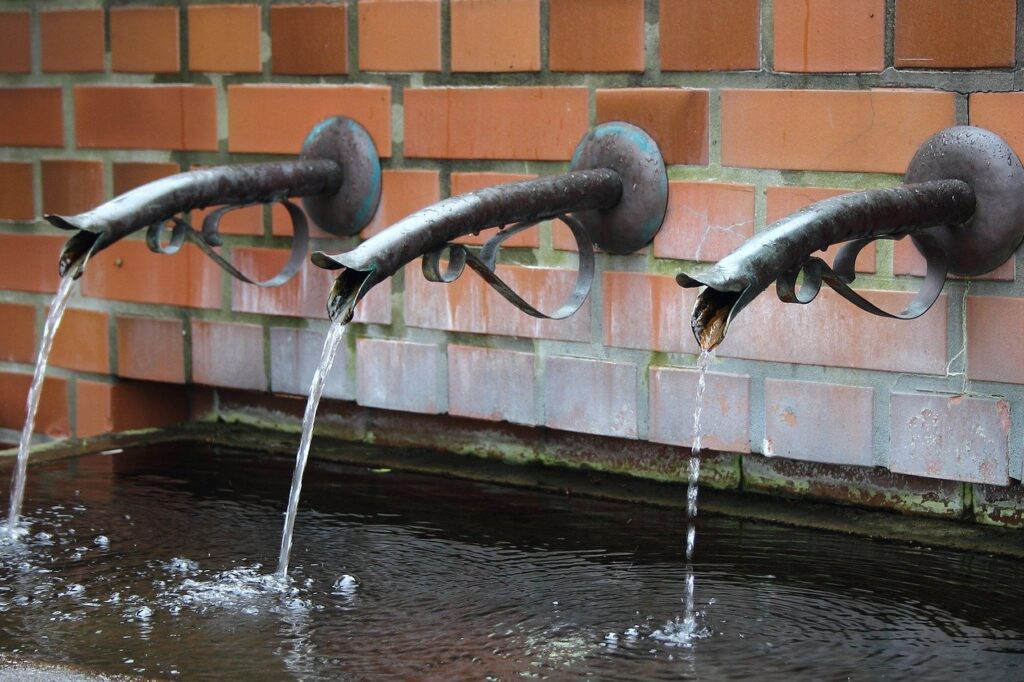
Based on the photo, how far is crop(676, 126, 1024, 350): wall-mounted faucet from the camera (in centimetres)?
234

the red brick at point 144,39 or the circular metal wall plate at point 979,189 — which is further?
the red brick at point 144,39

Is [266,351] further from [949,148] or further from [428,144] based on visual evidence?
[949,148]

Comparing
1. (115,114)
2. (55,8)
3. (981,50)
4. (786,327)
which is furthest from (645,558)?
(55,8)

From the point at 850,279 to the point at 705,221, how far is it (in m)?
0.45

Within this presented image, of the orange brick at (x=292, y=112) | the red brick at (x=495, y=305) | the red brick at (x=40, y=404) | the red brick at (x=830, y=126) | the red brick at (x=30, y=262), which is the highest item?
the orange brick at (x=292, y=112)

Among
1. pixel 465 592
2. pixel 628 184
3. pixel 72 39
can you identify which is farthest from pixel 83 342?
pixel 465 592

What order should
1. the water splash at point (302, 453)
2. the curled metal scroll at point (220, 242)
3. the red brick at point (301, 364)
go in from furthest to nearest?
the red brick at point (301, 364) < the curled metal scroll at point (220, 242) < the water splash at point (302, 453)

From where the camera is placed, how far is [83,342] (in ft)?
13.6

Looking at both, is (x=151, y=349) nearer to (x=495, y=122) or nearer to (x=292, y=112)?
(x=292, y=112)

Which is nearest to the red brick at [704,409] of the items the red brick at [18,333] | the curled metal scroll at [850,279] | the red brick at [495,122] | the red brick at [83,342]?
the curled metal scroll at [850,279]

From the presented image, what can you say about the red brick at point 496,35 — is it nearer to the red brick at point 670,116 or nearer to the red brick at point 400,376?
the red brick at point 670,116

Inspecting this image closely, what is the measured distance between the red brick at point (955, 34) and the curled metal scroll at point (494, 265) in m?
0.71

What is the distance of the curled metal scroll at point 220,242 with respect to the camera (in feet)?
10.8

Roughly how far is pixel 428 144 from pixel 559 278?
1.43 feet
